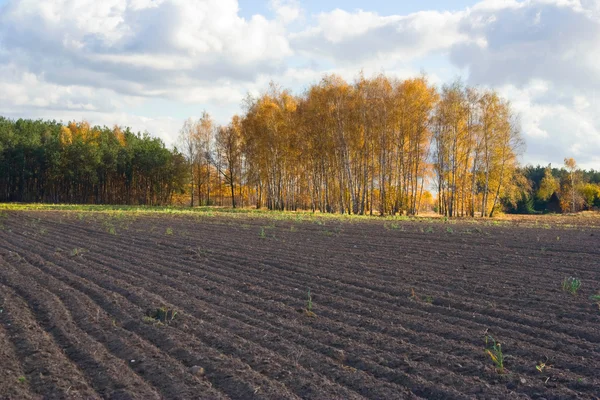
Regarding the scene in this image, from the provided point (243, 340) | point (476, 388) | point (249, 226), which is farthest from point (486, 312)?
point (249, 226)

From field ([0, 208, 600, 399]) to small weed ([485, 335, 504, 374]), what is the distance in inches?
1.9

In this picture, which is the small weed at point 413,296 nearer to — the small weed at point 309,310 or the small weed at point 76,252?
the small weed at point 309,310

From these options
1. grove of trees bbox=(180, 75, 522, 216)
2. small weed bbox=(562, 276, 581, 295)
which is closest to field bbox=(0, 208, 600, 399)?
small weed bbox=(562, 276, 581, 295)

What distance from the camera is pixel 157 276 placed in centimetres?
1141

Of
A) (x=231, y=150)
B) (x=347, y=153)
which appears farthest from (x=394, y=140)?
(x=231, y=150)

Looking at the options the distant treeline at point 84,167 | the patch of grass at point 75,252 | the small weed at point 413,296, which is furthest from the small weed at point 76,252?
the distant treeline at point 84,167

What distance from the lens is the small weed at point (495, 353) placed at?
19.1 ft

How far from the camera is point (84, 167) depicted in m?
60.2

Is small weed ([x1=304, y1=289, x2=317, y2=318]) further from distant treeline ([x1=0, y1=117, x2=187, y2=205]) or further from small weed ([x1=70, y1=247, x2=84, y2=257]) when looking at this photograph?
distant treeline ([x1=0, y1=117, x2=187, y2=205])

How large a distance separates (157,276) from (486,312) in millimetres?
6512

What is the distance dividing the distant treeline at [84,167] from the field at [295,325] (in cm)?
4938

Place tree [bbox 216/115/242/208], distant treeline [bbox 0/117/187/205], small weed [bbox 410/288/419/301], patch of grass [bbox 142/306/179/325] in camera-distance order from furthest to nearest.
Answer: distant treeline [bbox 0/117/187/205] < tree [bbox 216/115/242/208] < small weed [bbox 410/288/419/301] < patch of grass [bbox 142/306/179/325]

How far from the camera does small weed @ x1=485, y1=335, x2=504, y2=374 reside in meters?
5.84

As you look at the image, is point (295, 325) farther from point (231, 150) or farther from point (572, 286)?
point (231, 150)
